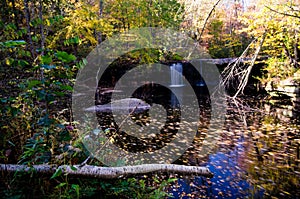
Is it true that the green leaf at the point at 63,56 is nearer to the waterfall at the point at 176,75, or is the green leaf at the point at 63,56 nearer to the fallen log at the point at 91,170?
the fallen log at the point at 91,170

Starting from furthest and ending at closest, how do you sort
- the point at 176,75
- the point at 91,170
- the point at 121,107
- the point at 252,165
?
1. the point at 176,75
2. the point at 121,107
3. the point at 252,165
4. the point at 91,170

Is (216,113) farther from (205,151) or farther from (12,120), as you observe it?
(12,120)

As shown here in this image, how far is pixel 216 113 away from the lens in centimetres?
941

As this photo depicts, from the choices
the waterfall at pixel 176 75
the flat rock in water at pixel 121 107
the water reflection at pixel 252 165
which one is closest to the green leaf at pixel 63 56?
the water reflection at pixel 252 165

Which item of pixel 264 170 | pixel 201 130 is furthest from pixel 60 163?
pixel 201 130

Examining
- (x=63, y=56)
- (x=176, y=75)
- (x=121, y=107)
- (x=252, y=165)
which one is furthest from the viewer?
(x=176, y=75)

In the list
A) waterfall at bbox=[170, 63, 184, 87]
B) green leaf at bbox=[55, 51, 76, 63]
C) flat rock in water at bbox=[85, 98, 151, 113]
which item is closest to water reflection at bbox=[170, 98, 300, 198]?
green leaf at bbox=[55, 51, 76, 63]

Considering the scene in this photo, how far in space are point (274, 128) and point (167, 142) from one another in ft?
10.5

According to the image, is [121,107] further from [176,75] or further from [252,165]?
[176,75]

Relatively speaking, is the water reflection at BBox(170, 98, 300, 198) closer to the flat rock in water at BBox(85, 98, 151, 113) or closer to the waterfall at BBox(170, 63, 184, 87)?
the flat rock in water at BBox(85, 98, 151, 113)

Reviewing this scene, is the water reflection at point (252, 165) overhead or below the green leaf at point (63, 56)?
below

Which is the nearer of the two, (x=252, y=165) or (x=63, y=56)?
(x=63, y=56)

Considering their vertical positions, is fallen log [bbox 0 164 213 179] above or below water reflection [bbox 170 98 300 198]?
above

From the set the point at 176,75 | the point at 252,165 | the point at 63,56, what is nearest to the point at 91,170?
the point at 63,56
